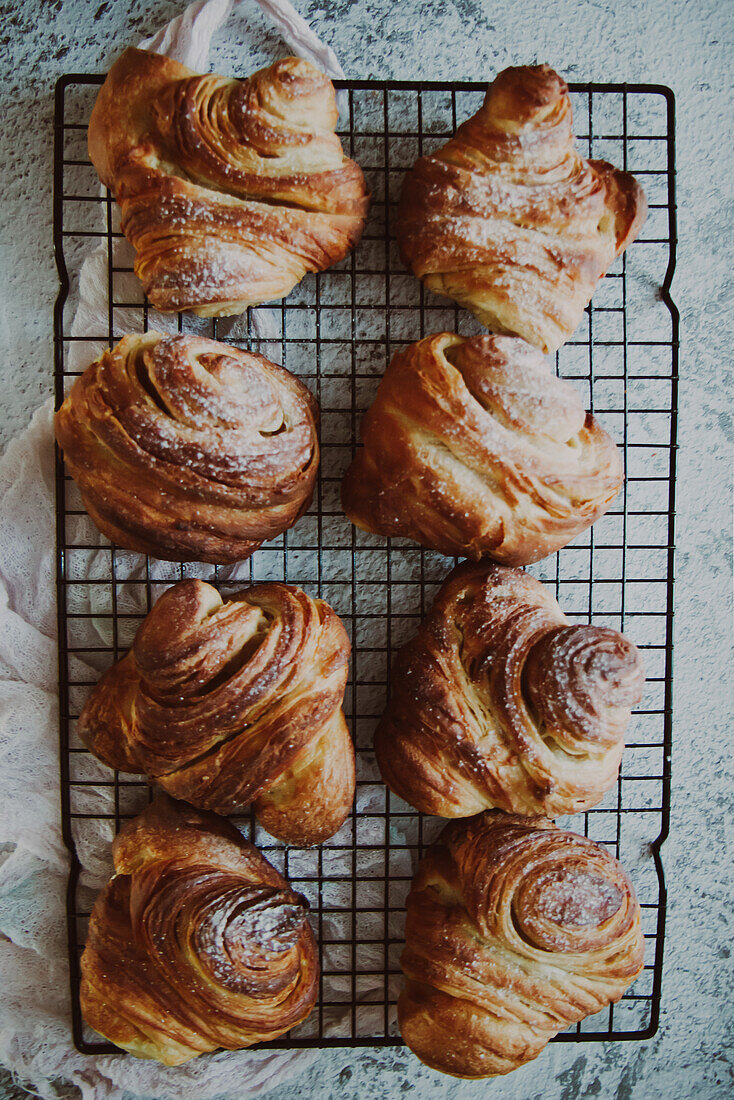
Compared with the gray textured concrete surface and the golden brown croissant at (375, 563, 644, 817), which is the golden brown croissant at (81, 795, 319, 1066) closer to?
the golden brown croissant at (375, 563, 644, 817)

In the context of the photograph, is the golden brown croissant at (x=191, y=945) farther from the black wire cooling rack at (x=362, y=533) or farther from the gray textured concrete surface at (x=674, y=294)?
the gray textured concrete surface at (x=674, y=294)

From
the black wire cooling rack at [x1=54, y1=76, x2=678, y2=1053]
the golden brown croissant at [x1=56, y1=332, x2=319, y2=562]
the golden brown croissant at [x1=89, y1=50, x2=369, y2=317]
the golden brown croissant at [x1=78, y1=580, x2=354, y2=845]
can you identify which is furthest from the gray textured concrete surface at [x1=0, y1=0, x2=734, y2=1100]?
the golden brown croissant at [x1=78, y1=580, x2=354, y2=845]

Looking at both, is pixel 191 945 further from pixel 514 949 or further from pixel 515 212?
pixel 515 212

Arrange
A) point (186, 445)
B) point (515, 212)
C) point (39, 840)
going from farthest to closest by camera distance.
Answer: point (39, 840) → point (515, 212) → point (186, 445)

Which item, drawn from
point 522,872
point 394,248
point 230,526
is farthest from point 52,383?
point 522,872

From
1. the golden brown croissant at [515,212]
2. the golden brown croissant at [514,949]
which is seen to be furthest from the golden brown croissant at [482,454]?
the golden brown croissant at [514,949]

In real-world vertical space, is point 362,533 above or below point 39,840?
above

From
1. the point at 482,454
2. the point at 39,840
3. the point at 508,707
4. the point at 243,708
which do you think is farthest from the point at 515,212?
the point at 39,840
